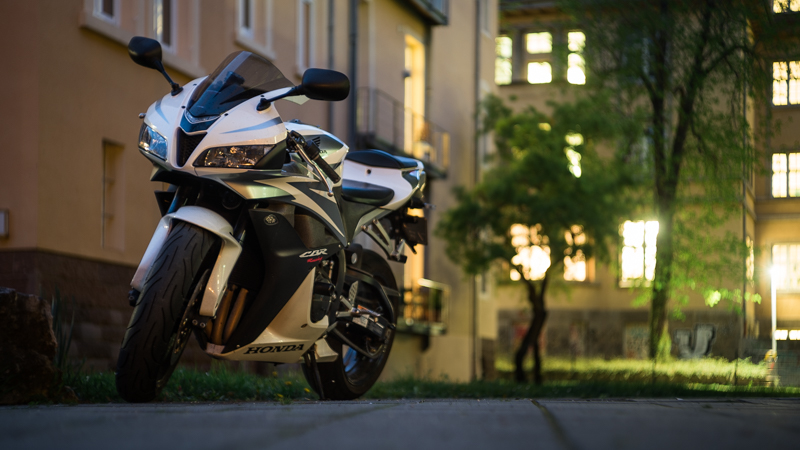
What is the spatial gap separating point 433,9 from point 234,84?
20.2m

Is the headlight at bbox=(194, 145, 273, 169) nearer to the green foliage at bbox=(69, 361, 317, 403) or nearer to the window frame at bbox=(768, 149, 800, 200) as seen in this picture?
the green foliage at bbox=(69, 361, 317, 403)

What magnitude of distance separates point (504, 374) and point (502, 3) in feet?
43.8

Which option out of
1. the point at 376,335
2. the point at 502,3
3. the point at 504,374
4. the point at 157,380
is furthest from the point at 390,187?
the point at 502,3

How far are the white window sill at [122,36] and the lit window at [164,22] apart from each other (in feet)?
1.07

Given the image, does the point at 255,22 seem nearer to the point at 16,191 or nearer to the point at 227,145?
the point at 16,191

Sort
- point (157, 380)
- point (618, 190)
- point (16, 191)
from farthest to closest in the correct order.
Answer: point (618, 190) < point (16, 191) < point (157, 380)

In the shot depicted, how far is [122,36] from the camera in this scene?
1260 cm

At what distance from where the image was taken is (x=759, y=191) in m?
12.5

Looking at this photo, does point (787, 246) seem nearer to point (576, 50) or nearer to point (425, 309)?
point (576, 50)

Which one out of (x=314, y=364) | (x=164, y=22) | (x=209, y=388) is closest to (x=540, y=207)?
(x=164, y=22)

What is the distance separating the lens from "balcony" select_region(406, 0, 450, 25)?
953 inches

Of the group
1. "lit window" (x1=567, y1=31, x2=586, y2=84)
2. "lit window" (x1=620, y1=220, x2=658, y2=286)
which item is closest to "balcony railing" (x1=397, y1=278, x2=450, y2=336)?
"lit window" (x1=620, y1=220, x2=658, y2=286)

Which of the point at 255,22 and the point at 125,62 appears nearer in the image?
the point at 125,62

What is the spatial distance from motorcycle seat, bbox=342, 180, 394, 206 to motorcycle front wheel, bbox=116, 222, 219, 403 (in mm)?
1804
